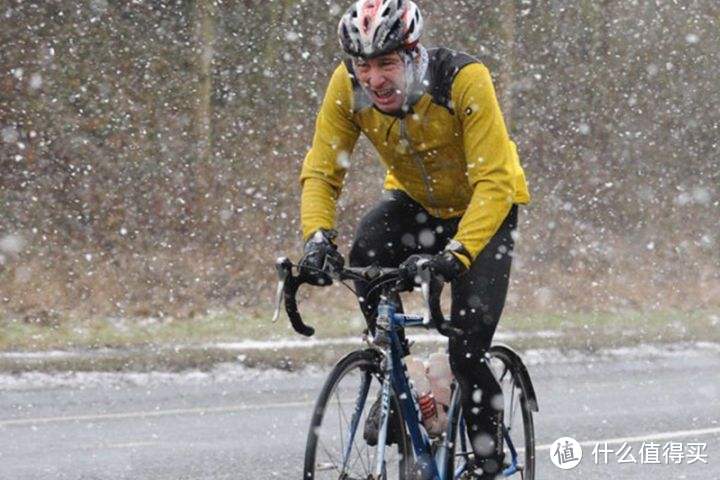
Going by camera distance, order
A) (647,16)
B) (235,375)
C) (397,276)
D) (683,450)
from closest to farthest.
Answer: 1. (397,276)
2. (683,450)
3. (235,375)
4. (647,16)

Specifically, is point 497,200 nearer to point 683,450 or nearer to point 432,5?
point 683,450

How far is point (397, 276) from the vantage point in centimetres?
493

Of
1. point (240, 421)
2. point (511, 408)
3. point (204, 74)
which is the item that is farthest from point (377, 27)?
point (204, 74)

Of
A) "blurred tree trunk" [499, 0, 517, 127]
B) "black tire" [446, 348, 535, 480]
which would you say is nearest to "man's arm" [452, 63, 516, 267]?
"black tire" [446, 348, 535, 480]

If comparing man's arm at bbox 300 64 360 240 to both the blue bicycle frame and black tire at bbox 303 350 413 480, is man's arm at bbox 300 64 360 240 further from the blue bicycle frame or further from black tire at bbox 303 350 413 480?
black tire at bbox 303 350 413 480

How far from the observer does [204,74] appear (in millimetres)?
17891

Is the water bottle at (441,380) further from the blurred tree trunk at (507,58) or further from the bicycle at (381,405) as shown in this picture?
the blurred tree trunk at (507,58)

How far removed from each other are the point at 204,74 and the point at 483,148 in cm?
1315

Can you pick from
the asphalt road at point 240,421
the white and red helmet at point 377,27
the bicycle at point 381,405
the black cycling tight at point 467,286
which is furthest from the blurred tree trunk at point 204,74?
the white and red helmet at point 377,27

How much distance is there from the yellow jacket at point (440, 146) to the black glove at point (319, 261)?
12 centimetres

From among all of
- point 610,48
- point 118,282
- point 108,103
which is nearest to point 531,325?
point 118,282

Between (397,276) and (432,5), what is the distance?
16.7 metres

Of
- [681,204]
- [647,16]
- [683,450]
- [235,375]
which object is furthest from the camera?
[647,16]

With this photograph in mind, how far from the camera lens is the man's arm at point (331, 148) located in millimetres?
5332
